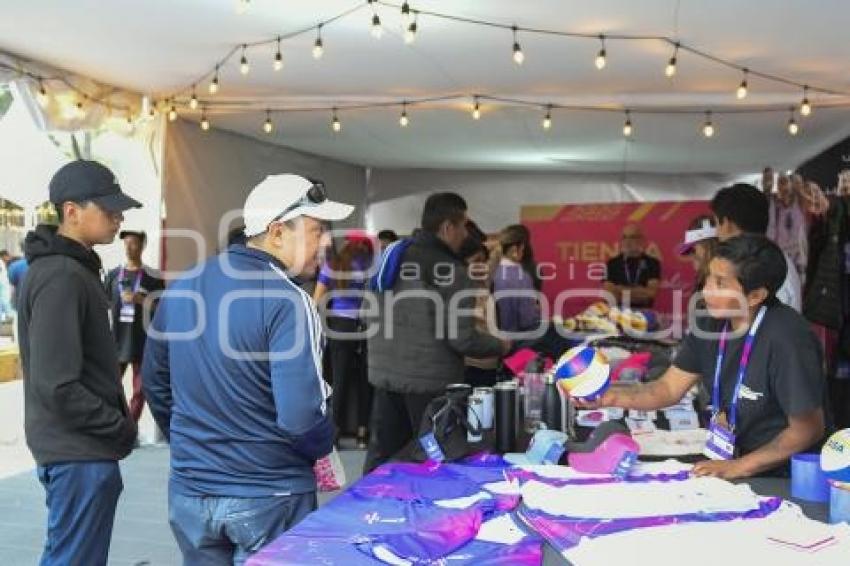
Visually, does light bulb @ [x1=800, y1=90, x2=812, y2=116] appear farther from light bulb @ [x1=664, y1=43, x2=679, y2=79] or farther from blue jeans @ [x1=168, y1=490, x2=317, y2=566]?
blue jeans @ [x1=168, y1=490, x2=317, y2=566]

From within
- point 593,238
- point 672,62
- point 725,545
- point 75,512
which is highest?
point 672,62

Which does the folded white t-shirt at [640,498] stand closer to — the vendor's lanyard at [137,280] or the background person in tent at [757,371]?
the background person in tent at [757,371]

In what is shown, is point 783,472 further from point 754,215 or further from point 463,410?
point 754,215

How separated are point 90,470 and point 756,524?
1.56 metres

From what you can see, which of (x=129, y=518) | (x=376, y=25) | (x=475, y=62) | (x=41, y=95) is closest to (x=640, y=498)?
(x=376, y=25)

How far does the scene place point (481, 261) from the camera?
4.60 meters

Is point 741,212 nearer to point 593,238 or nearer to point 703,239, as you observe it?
point 703,239

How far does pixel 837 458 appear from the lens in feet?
5.34

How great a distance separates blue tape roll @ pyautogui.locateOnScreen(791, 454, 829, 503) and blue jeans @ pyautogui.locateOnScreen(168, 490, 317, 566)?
104 centimetres

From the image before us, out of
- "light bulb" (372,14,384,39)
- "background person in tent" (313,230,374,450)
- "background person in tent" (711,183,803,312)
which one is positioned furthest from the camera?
"background person in tent" (313,230,374,450)

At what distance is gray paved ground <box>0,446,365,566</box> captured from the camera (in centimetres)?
341

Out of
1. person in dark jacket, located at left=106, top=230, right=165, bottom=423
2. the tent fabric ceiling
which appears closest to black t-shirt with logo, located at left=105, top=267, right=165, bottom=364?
person in dark jacket, located at left=106, top=230, right=165, bottom=423

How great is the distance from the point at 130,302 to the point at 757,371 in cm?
436

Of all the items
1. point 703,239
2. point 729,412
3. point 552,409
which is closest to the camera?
point 729,412
